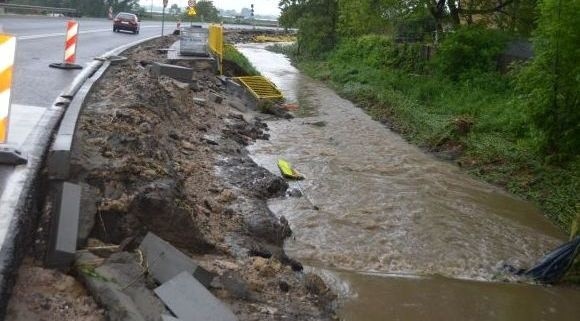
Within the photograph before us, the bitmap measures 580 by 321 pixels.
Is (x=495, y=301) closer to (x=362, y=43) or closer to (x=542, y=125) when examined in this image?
(x=542, y=125)

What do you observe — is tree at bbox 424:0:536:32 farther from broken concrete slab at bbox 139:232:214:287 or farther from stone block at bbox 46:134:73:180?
broken concrete slab at bbox 139:232:214:287

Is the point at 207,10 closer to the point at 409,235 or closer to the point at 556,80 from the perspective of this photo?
the point at 556,80

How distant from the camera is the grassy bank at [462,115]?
1276 cm

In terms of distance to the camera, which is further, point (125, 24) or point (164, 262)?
point (125, 24)

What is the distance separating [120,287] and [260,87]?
63.5 feet

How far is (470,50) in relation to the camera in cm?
2341

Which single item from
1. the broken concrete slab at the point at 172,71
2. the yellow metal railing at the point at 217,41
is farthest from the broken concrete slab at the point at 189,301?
the yellow metal railing at the point at 217,41

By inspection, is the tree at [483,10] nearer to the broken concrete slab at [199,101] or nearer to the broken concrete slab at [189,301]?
the broken concrete slab at [199,101]

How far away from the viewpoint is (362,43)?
3588 cm

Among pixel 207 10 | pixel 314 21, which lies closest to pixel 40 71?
pixel 314 21

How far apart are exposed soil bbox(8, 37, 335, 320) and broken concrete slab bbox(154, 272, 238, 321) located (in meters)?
0.54

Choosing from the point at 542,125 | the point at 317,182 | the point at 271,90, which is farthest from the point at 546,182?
the point at 271,90

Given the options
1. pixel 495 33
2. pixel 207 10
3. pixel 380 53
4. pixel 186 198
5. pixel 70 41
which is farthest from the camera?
pixel 207 10

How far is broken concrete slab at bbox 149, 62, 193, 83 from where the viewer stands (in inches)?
679
